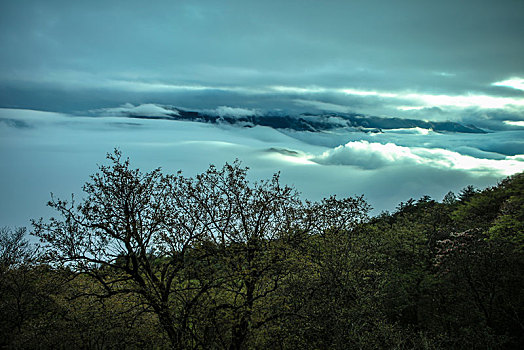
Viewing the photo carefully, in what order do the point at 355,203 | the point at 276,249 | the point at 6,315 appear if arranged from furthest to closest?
the point at 6,315, the point at 355,203, the point at 276,249

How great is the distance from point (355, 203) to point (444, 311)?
13.2 metres

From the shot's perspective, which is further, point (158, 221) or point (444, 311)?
point (444, 311)

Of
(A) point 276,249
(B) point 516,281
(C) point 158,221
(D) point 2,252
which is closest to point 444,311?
(B) point 516,281

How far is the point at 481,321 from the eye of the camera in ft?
91.1

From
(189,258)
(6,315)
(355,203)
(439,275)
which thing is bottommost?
(6,315)

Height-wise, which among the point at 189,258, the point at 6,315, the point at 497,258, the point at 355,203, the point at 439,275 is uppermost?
the point at 355,203

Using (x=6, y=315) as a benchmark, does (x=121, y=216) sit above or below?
above

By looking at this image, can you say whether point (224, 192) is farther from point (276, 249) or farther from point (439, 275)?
point (439, 275)

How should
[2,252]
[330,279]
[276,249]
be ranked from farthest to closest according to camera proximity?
[2,252]
[330,279]
[276,249]

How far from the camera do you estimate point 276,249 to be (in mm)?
19750

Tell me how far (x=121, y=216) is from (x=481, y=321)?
2618 centimetres

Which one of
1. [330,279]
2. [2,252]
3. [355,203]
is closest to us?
[330,279]

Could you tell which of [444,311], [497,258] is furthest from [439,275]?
[497,258]

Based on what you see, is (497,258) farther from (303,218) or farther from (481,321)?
(303,218)
